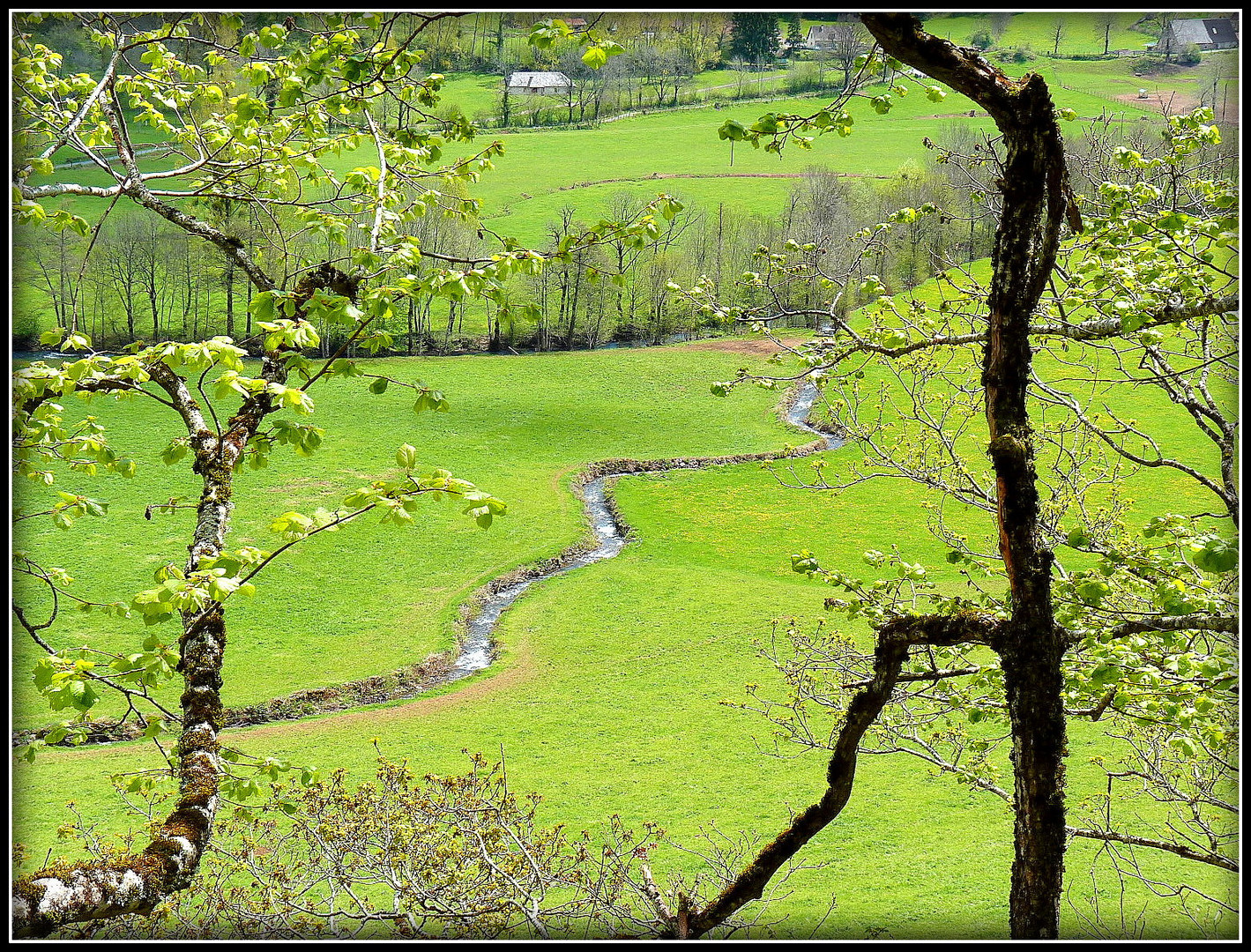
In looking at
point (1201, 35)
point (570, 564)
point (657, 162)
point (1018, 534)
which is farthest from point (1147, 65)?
point (657, 162)

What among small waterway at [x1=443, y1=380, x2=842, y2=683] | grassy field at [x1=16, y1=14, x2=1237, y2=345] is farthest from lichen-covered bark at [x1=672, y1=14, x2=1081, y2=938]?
grassy field at [x1=16, y1=14, x2=1237, y2=345]

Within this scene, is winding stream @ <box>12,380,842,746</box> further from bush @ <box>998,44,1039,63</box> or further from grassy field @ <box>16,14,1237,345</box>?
grassy field @ <box>16,14,1237,345</box>

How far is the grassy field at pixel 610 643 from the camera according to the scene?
13562 millimetres

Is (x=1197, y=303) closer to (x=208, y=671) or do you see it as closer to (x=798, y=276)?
(x=798, y=276)

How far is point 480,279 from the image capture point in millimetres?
4672

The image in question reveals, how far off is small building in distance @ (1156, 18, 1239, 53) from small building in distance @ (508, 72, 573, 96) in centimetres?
3784

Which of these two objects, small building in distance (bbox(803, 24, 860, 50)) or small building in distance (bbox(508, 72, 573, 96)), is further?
small building in distance (bbox(508, 72, 573, 96))

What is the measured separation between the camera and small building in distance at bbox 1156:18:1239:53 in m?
4.26

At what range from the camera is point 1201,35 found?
4.98 m

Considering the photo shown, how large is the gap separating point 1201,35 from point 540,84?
50593 millimetres

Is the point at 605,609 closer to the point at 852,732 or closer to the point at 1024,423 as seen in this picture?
the point at 852,732

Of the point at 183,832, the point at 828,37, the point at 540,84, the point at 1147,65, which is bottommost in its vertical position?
the point at 183,832

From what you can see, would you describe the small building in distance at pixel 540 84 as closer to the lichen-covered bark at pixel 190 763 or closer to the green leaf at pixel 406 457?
the lichen-covered bark at pixel 190 763

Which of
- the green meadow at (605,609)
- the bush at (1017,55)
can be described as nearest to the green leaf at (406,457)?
the green meadow at (605,609)
